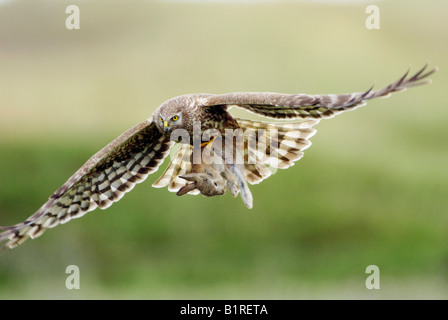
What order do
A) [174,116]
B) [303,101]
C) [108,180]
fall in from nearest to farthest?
[303,101], [174,116], [108,180]

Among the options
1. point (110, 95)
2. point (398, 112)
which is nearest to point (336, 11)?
point (398, 112)

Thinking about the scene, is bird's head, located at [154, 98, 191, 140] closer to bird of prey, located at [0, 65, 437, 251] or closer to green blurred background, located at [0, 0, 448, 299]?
bird of prey, located at [0, 65, 437, 251]

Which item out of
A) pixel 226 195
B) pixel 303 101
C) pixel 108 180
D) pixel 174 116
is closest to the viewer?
pixel 303 101

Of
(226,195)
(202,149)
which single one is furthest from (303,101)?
(226,195)

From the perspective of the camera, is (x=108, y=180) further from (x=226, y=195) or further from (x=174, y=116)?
(x=226, y=195)

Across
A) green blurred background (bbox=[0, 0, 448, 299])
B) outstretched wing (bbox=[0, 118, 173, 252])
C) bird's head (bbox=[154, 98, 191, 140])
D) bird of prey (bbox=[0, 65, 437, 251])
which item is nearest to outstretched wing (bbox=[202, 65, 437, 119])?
bird of prey (bbox=[0, 65, 437, 251])
